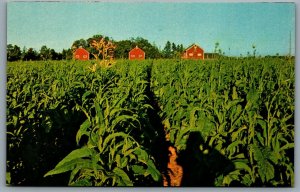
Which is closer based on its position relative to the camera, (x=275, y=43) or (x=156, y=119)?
(x=275, y=43)

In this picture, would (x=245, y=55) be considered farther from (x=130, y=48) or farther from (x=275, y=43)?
(x=130, y=48)

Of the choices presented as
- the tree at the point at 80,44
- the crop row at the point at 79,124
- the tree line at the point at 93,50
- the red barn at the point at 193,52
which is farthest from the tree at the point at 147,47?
the tree at the point at 80,44

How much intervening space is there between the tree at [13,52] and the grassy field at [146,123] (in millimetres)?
60

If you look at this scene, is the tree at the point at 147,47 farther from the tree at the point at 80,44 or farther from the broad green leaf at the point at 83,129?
the broad green leaf at the point at 83,129

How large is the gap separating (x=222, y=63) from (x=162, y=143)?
77 cm

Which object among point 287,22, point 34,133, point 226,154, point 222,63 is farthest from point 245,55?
point 34,133

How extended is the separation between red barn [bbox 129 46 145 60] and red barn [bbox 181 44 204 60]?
309 mm

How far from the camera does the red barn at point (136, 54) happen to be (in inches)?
121

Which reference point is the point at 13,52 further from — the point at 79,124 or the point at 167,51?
the point at 167,51

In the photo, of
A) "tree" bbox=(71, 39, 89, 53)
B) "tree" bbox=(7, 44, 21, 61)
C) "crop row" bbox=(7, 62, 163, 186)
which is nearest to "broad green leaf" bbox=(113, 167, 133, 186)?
"crop row" bbox=(7, 62, 163, 186)

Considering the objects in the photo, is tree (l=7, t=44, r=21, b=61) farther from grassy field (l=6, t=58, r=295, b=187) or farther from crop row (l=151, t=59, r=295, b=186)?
crop row (l=151, t=59, r=295, b=186)

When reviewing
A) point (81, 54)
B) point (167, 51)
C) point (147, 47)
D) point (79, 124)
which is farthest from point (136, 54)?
point (79, 124)

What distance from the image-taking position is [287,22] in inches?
120

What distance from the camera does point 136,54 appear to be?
123 inches
